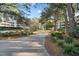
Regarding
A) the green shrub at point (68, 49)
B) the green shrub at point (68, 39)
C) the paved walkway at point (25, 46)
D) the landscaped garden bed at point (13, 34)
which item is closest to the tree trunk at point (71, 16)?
the green shrub at point (68, 39)

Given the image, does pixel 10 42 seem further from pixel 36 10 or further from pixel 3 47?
pixel 36 10

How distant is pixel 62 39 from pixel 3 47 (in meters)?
0.91

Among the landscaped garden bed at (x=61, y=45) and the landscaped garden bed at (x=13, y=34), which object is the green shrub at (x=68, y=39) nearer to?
the landscaped garden bed at (x=61, y=45)

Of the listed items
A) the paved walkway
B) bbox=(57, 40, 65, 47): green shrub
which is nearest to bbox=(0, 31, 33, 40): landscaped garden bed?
the paved walkway

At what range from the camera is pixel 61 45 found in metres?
4.11

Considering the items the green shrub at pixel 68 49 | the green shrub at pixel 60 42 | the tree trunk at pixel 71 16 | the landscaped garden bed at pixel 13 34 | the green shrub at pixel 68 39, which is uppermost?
the tree trunk at pixel 71 16

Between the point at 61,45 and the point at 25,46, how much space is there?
0.55 metres

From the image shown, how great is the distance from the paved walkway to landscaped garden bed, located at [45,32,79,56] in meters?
0.10

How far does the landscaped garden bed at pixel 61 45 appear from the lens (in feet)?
13.3

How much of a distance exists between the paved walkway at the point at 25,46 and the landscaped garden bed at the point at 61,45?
10 cm

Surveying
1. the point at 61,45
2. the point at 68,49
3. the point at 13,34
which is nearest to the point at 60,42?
the point at 61,45

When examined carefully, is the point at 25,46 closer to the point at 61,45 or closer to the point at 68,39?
the point at 61,45

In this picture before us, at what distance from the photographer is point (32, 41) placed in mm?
4219

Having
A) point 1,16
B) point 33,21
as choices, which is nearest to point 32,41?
point 33,21
